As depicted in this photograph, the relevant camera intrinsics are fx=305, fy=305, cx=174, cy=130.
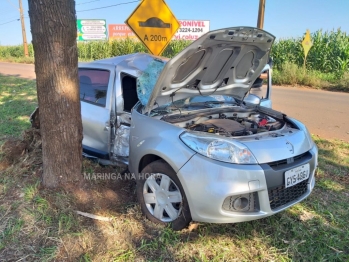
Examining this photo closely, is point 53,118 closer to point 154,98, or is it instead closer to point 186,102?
point 154,98

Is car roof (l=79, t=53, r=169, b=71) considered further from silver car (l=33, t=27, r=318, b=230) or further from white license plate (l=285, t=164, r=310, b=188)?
white license plate (l=285, t=164, r=310, b=188)

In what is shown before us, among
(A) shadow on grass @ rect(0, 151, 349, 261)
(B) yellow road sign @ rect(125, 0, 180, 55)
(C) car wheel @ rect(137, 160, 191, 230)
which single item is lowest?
(A) shadow on grass @ rect(0, 151, 349, 261)

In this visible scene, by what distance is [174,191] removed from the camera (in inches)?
102

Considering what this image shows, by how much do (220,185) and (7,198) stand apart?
2.27 m

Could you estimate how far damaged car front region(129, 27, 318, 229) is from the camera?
230 cm

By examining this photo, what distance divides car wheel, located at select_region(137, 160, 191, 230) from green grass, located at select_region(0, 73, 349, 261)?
10 centimetres

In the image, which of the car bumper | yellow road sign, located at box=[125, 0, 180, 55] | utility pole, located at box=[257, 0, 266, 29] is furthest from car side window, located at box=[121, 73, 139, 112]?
utility pole, located at box=[257, 0, 266, 29]

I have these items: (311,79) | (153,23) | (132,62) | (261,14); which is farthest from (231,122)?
(311,79)

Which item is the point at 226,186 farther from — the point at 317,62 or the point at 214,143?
the point at 317,62

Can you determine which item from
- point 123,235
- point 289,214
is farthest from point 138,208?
point 289,214

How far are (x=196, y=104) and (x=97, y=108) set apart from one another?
4.17 ft

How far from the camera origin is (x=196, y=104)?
3438 millimetres

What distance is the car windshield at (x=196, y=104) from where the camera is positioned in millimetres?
3139

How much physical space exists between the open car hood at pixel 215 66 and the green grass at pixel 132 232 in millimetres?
1143
